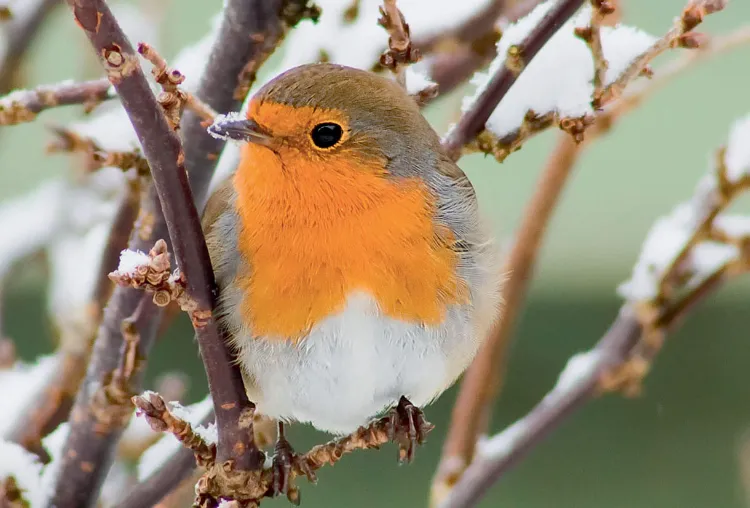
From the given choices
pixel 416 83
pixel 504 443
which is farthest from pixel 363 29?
pixel 504 443

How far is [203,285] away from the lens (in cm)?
114

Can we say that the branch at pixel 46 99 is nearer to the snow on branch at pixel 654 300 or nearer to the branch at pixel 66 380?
the branch at pixel 66 380

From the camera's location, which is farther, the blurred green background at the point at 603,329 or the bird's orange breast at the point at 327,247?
the blurred green background at the point at 603,329

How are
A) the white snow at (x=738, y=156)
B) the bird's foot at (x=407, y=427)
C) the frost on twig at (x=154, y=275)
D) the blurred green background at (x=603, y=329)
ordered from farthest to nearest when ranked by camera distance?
the blurred green background at (x=603, y=329) < the white snow at (x=738, y=156) < the bird's foot at (x=407, y=427) < the frost on twig at (x=154, y=275)

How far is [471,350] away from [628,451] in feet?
10.3

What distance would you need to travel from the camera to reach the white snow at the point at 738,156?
1804 mm

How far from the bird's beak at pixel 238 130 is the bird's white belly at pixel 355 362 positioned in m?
0.30

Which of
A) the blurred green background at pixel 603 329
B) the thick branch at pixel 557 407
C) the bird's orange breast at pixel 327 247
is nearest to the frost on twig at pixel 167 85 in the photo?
the bird's orange breast at pixel 327 247

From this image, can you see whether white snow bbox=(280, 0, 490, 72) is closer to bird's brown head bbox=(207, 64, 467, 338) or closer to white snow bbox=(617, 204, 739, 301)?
bird's brown head bbox=(207, 64, 467, 338)

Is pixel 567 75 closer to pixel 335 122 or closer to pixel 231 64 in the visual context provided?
pixel 335 122

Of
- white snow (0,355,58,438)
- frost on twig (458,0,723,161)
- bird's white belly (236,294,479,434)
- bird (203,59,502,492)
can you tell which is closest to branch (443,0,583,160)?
frost on twig (458,0,723,161)

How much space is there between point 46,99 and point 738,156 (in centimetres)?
130

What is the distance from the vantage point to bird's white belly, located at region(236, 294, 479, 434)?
155 centimetres

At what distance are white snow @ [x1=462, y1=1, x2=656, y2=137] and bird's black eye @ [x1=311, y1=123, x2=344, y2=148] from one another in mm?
221
